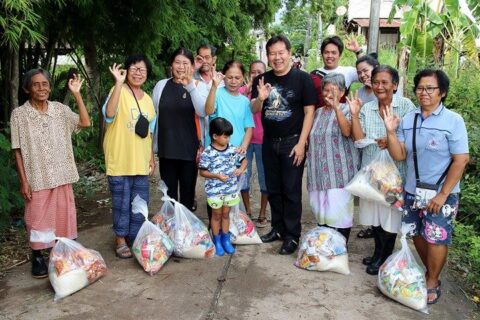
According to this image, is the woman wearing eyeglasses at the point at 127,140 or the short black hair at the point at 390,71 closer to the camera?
the short black hair at the point at 390,71

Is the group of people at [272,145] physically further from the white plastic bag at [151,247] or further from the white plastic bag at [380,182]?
the white plastic bag at [151,247]

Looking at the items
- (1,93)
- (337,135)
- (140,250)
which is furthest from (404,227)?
(1,93)

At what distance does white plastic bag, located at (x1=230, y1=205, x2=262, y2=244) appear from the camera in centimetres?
406

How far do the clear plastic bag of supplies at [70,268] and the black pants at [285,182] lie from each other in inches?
63.4

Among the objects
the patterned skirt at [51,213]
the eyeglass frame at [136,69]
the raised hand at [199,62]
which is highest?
the raised hand at [199,62]

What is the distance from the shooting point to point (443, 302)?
321 centimetres

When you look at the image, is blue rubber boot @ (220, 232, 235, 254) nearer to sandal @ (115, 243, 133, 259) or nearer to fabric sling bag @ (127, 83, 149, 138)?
sandal @ (115, 243, 133, 259)

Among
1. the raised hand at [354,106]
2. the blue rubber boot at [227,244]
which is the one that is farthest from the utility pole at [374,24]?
the blue rubber boot at [227,244]

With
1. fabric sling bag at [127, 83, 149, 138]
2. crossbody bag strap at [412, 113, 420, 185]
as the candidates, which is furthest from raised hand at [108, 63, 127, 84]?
crossbody bag strap at [412, 113, 420, 185]

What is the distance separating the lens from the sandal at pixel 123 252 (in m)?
3.85

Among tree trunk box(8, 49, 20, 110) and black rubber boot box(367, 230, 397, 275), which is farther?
tree trunk box(8, 49, 20, 110)

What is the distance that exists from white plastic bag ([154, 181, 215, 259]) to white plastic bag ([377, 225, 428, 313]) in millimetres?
1459

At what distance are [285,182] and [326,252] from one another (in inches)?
28.1

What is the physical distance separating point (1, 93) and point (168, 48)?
3.76 metres
